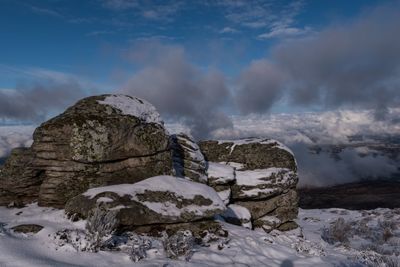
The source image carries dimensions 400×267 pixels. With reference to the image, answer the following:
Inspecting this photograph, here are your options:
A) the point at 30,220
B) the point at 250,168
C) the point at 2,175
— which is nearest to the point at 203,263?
the point at 30,220

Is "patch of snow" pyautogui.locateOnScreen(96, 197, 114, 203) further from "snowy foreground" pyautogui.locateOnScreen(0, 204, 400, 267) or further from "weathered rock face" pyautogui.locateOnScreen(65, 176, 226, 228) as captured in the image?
"snowy foreground" pyautogui.locateOnScreen(0, 204, 400, 267)

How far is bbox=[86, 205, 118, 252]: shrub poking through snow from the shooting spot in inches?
405

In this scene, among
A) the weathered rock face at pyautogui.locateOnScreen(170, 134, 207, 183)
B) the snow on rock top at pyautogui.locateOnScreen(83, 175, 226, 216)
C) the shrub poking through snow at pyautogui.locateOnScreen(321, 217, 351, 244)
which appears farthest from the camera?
the shrub poking through snow at pyautogui.locateOnScreen(321, 217, 351, 244)

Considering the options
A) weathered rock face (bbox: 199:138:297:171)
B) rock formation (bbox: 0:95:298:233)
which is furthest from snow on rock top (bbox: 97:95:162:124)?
weathered rock face (bbox: 199:138:297:171)

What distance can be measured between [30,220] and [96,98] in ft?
21.3

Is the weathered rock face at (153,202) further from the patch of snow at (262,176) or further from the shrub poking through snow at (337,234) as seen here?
the shrub poking through snow at (337,234)

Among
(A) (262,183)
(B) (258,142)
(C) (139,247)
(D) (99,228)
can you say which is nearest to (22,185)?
(D) (99,228)

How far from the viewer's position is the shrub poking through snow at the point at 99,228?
10.3 metres

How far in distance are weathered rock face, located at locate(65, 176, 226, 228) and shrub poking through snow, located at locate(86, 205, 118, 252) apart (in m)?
1.42

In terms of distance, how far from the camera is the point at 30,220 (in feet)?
41.9

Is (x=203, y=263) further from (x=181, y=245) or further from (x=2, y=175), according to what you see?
(x=2, y=175)

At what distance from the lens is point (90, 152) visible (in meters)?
15.5

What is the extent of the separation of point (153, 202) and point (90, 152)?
3.91 metres

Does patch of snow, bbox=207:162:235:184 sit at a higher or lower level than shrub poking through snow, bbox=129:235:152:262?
higher
